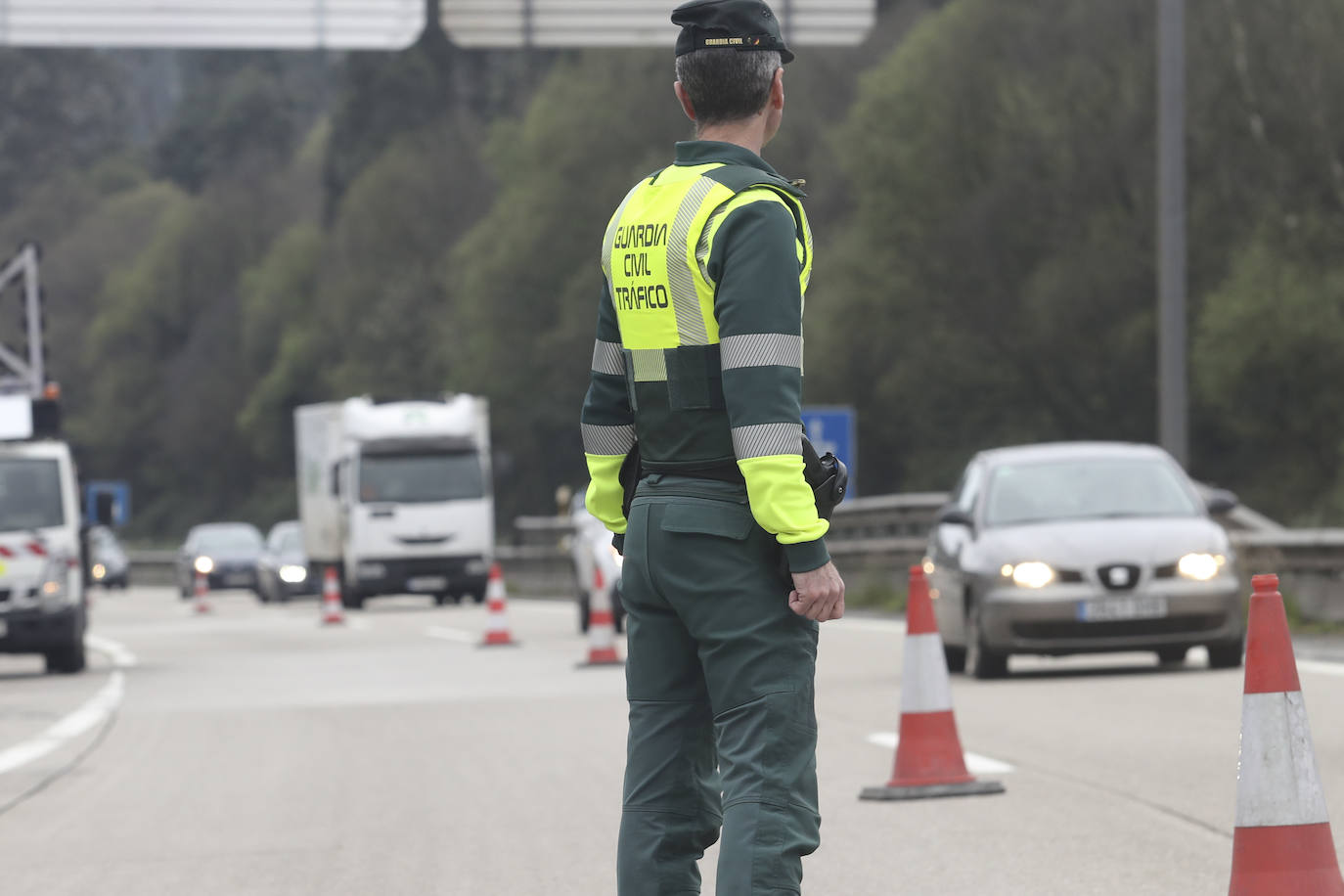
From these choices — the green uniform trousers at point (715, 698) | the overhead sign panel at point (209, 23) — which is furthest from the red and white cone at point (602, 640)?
the green uniform trousers at point (715, 698)

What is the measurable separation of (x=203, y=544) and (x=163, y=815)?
47.7 m

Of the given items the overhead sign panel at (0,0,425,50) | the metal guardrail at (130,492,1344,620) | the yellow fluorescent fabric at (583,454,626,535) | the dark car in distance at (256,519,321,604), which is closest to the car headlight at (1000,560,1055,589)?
the metal guardrail at (130,492,1344,620)

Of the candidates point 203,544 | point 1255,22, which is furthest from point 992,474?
point 203,544

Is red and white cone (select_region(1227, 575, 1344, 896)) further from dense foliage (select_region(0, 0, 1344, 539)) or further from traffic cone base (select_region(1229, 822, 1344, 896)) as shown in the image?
dense foliage (select_region(0, 0, 1344, 539))

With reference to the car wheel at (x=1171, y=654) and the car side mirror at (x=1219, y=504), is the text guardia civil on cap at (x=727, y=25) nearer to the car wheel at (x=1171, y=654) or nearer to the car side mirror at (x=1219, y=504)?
the car wheel at (x=1171, y=654)

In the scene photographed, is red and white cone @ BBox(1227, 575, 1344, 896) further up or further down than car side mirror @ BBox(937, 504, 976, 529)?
further up

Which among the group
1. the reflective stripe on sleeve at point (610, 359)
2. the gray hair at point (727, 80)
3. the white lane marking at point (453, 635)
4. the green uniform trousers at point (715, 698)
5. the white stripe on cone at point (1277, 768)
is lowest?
the white lane marking at point (453, 635)

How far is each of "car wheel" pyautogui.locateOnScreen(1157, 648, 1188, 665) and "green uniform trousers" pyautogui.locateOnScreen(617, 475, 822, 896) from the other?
11.5 meters

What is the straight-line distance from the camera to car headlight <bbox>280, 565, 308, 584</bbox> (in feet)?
159

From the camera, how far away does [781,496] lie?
4.91m

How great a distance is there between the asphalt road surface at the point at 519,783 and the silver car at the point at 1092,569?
297mm

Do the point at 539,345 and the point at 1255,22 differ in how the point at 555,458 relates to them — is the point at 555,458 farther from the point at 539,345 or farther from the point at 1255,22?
the point at 1255,22

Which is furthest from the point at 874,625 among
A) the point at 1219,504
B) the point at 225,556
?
the point at 225,556

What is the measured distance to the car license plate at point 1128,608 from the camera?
15.8 m
